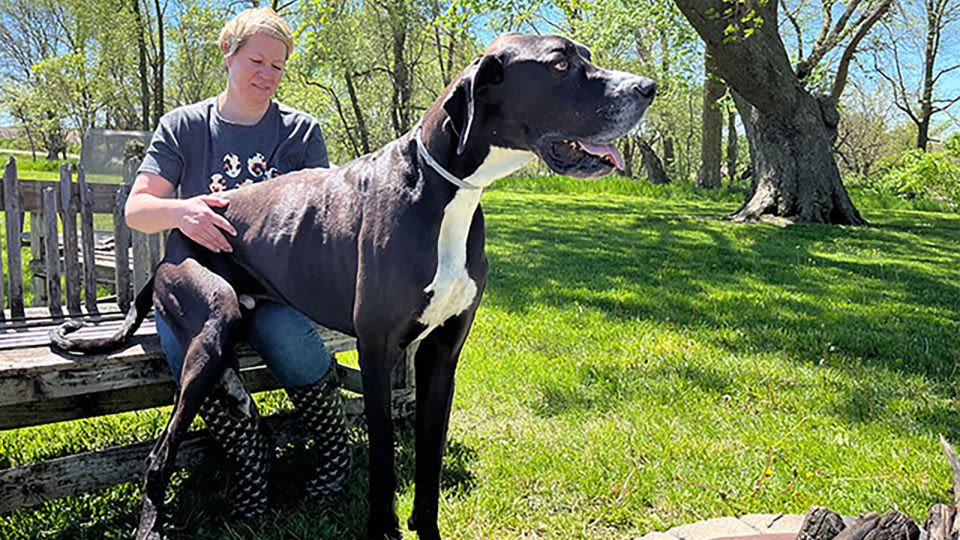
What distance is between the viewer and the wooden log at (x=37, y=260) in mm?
4758

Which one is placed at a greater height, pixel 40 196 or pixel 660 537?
pixel 40 196

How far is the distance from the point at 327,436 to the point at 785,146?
1091 centimetres

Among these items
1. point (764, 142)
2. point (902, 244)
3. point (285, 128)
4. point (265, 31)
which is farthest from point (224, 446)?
point (764, 142)

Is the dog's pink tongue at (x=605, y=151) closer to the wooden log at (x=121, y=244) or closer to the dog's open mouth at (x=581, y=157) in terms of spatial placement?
the dog's open mouth at (x=581, y=157)

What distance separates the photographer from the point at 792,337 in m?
5.41

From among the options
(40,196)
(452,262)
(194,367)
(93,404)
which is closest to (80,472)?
(93,404)

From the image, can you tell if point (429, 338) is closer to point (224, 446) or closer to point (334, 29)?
point (224, 446)

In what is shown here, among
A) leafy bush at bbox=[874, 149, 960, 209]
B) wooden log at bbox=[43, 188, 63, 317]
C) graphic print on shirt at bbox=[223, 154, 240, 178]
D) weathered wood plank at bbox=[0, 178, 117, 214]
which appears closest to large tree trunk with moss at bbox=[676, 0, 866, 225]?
leafy bush at bbox=[874, 149, 960, 209]

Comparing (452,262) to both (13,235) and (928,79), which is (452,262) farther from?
(928,79)

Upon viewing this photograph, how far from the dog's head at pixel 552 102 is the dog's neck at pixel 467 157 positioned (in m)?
0.03

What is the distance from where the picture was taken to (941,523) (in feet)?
5.82

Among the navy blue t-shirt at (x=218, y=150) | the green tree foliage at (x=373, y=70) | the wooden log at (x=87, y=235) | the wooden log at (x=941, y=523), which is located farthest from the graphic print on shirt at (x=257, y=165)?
the green tree foliage at (x=373, y=70)

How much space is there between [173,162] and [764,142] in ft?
36.8

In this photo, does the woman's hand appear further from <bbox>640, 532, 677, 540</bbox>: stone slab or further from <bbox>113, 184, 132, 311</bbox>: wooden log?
<bbox>640, 532, 677, 540</bbox>: stone slab
